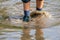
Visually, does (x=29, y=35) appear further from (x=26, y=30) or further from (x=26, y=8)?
(x=26, y=8)

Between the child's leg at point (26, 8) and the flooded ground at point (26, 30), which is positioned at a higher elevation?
the child's leg at point (26, 8)

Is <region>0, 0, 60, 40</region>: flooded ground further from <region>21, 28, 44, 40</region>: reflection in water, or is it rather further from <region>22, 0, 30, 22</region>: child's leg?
<region>22, 0, 30, 22</region>: child's leg

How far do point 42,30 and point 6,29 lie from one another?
2.19ft

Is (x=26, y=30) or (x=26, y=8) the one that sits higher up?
(x=26, y=8)

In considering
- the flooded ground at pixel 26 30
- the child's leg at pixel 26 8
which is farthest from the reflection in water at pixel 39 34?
the child's leg at pixel 26 8

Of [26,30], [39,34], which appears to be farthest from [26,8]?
[39,34]

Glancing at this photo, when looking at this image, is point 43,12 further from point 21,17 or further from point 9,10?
point 9,10

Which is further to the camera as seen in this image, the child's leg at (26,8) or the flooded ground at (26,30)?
the child's leg at (26,8)

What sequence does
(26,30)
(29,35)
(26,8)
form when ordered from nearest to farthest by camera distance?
(29,35), (26,30), (26,8)


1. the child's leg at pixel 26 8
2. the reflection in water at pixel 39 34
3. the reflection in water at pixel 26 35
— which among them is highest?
the child's leg at pixel 26 8

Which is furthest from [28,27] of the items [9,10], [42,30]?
[9,10]

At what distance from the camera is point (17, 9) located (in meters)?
5.83

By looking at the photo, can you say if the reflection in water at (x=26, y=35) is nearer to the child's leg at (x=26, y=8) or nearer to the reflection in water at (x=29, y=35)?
the reflection in water at (x=29, y=35)

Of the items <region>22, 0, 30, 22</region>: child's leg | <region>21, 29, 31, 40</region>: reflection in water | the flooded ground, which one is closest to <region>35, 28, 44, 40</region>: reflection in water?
the flooded ground
